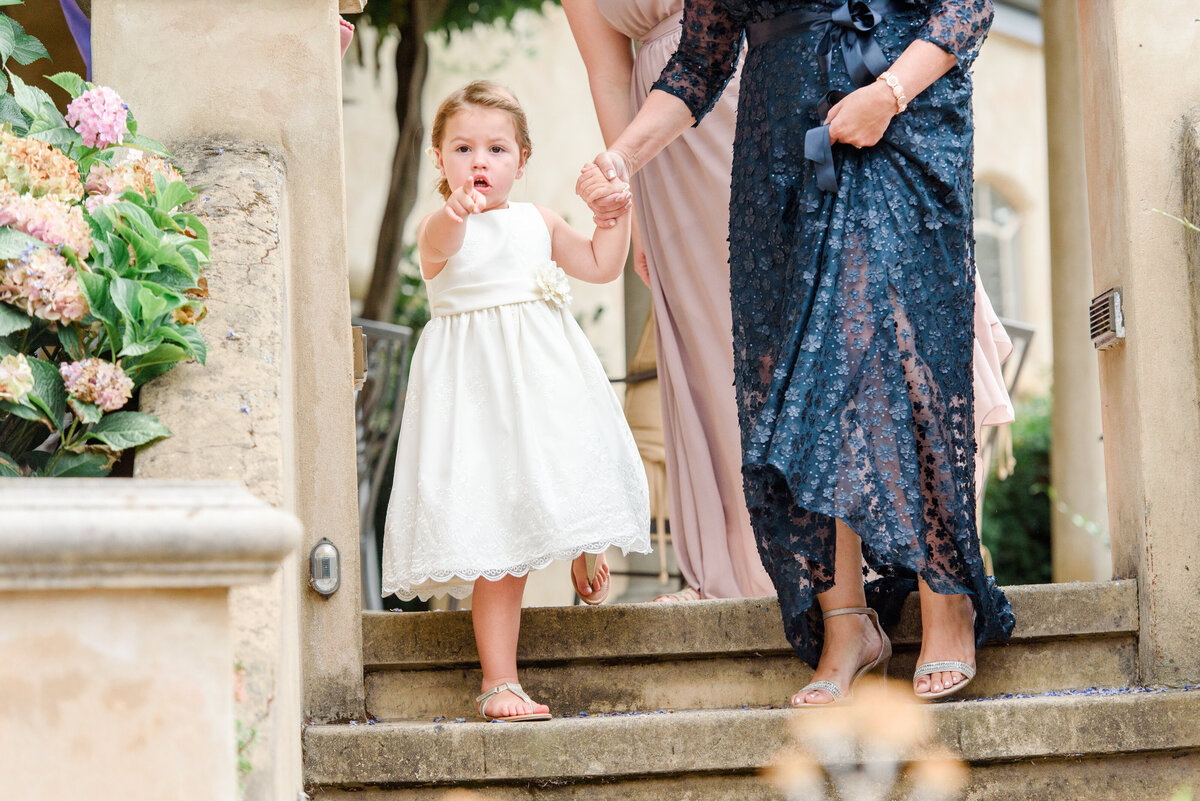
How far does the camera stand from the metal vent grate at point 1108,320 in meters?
3.47

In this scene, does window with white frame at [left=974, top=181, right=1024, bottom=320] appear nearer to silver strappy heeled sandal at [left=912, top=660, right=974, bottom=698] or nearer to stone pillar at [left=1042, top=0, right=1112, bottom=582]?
stone pillar at [left=1042, top=0, right=1112, bottom=582]

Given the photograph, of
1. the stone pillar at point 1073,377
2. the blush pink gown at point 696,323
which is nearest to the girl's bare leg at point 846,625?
the blush pink gown at point 696,323

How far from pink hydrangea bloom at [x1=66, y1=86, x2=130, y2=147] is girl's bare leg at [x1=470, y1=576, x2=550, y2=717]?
127 centimetres

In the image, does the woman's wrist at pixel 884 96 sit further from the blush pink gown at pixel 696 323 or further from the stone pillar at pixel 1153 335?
the blush pink gown at pixel 696 323

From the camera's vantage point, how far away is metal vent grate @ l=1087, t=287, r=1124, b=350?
3467 mm

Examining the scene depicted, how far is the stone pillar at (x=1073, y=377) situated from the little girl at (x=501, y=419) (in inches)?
183

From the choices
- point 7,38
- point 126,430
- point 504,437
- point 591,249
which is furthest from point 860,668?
point 7,38

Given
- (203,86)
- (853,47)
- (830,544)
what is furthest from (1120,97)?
(203,86)

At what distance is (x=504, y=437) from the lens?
3.34m

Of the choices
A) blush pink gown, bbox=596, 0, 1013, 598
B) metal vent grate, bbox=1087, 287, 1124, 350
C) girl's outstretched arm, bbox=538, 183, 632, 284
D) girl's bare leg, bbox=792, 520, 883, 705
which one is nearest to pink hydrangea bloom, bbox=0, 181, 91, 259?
girl's outstretched arm, bbox=538, 183, 632, 284

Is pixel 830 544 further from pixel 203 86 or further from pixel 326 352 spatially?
pixel 203 86

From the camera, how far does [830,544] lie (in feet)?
10.2

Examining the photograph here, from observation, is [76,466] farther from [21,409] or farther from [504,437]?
[504,437]

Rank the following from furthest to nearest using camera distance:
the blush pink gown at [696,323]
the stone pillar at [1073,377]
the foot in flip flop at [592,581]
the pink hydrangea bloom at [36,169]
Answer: the stone pillar at [1073,377]
the blush pink gown at [696,323]
the foot in flip flop at [592,581]
the pink hydrangea bloom at [36,169]
